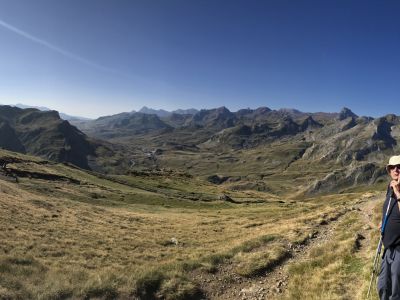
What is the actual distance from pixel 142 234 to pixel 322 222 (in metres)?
17.3

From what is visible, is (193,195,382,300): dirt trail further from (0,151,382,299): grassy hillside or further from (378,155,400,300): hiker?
(378,155,400,300): hiker

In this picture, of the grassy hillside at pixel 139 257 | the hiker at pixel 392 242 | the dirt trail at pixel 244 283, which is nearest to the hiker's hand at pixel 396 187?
the hiker at pixel 392 242

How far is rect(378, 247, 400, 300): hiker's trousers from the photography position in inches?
330

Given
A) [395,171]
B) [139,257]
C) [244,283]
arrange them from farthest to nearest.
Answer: [139,257] < [244,283] < [395,171]

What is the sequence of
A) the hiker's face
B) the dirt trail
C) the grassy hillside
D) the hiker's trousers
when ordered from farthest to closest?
the dirt trail
the grassy hillside
the hiker's face
the hiker's trousers

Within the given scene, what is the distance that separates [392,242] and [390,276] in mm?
944

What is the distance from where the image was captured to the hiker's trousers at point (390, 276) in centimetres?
838

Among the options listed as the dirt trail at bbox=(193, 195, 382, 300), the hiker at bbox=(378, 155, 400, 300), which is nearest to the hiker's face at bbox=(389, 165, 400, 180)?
the hiker at bbox=(378, 155, 400, 300)

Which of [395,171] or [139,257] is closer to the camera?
[395,171]

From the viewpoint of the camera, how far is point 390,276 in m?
8.80

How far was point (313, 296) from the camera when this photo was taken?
13.2 metres

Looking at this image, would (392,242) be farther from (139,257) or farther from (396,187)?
(139,257)

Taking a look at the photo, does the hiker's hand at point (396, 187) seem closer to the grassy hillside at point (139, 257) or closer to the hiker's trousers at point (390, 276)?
the hiker's trousers at point (390, 276)

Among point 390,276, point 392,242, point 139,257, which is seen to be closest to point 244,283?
point 390,276
